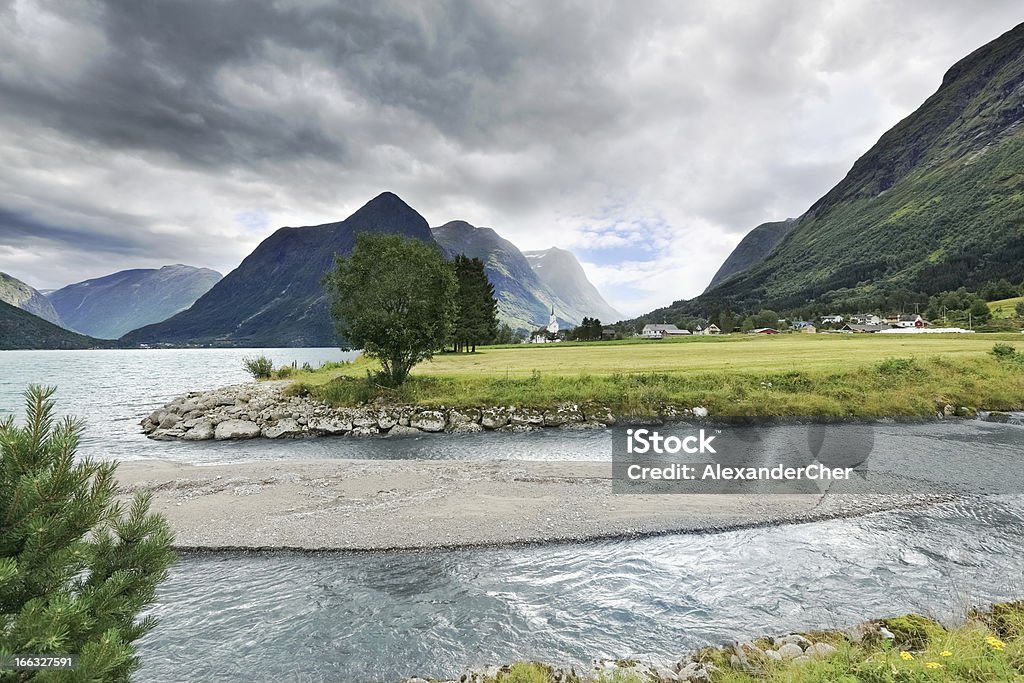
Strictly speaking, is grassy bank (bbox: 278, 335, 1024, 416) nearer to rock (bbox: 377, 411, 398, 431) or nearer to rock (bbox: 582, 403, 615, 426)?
rock (bbox: 582, 403, 615, 426)

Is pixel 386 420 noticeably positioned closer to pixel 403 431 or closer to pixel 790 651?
pixel 403 431

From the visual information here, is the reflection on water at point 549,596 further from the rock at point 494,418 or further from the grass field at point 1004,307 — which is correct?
the grass field at point 1004,307

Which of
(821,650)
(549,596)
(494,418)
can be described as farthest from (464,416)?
(821,650)

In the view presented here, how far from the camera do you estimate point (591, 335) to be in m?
143

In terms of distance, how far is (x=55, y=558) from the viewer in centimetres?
369

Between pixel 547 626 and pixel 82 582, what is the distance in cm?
732

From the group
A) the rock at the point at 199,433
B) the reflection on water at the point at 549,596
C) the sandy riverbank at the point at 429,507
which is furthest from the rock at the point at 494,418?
the reflection on water at the point at 549,596

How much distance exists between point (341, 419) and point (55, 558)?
2688 cm

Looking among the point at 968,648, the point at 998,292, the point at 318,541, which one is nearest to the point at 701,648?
the point at 968,648

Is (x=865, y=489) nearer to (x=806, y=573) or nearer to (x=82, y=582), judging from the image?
(x=806, y=573)

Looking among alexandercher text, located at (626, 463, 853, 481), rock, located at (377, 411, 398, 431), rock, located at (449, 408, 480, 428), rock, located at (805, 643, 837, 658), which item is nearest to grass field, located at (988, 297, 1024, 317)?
alexandercher text, located at (626, 463, 853, 481)

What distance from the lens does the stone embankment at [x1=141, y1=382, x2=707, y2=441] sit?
28.1 meters

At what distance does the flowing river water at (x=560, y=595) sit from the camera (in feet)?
26.7

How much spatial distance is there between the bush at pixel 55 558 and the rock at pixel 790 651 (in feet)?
27.5
